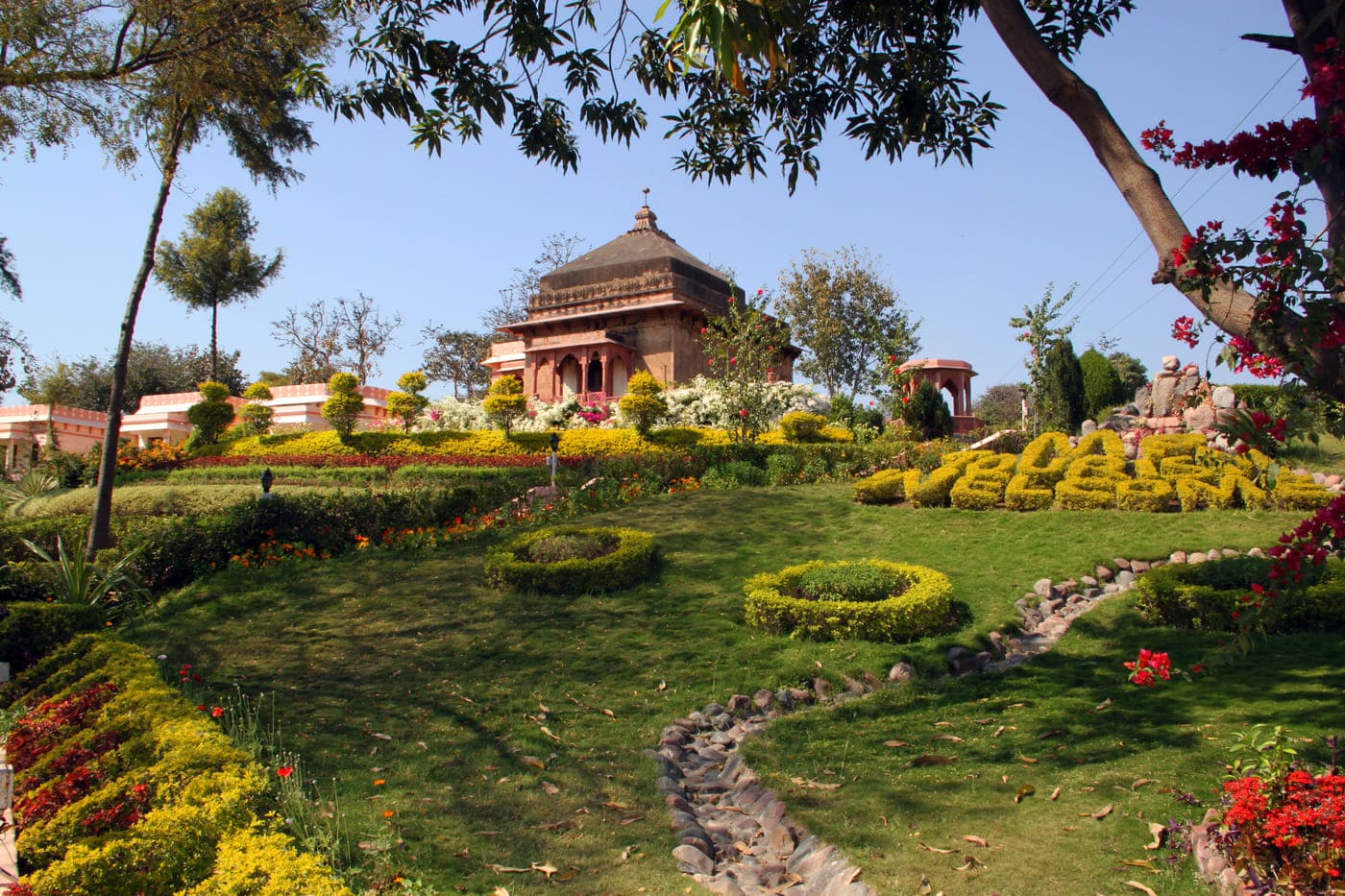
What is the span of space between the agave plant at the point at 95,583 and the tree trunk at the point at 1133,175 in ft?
29.5

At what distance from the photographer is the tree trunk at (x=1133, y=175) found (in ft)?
10.0

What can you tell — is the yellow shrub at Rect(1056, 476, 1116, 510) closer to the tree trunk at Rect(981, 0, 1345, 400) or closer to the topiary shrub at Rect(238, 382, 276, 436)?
the tree trunk at Rect(981, 0, 1345, 400)

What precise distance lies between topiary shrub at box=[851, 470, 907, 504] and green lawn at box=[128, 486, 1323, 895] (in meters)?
1.13

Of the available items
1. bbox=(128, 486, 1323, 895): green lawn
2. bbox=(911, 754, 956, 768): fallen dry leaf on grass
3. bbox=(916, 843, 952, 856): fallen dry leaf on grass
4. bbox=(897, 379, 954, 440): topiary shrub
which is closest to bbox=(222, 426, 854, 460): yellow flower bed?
bbox=(897, 379, 954, 440): topiary shrub

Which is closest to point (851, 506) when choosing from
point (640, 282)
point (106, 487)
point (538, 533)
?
point (538, 533)

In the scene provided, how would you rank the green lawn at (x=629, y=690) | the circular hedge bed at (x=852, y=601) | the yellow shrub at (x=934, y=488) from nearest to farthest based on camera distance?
the green lawn at (x=629, y=690), the circular hedge bed at (x=852, y=601), the yellow shrub at (x=934, y=488)

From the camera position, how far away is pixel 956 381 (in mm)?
26625

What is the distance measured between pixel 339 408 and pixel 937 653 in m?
17.1

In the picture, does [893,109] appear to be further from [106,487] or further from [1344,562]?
[106,487]

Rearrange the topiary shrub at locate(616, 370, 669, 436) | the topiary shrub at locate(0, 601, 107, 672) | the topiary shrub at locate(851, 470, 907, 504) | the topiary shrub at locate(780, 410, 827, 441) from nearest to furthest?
the topiary shrub at locate(0, 601, 107, 672)
the topiary shrub at locate(851, 470, 907, 504)
the topiary shrub at locate(780, 410, 827, 441)
the topiary shrub at locate(616, 370, 669, 436)

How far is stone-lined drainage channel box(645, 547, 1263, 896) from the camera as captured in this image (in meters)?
4.07

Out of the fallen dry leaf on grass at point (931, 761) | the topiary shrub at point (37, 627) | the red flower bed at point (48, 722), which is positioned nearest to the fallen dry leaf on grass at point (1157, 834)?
the fallen dry leaf on grass at point (931, 761)

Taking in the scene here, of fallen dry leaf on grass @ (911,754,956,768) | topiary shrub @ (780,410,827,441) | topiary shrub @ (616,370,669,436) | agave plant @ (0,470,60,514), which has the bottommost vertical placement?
fallen dry leaf on grass @ (911,754,956,768)

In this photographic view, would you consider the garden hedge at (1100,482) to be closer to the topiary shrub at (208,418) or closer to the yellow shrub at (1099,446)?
the yellow shrub at (1099,446)
